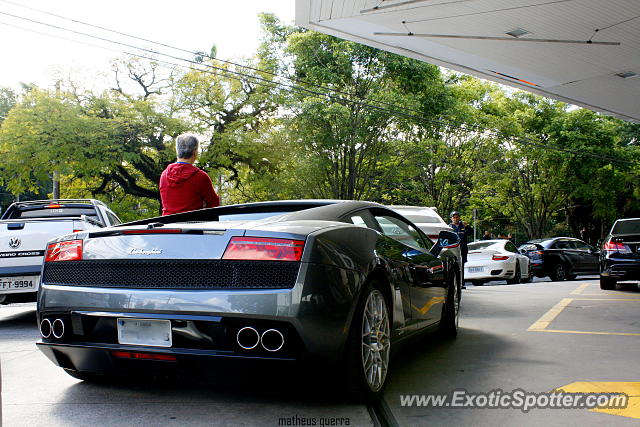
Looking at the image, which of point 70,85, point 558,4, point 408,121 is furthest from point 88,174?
point 558,4

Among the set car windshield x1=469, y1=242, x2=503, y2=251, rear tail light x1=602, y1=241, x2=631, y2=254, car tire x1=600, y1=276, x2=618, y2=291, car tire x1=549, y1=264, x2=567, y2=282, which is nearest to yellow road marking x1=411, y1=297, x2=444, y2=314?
rear tail light x1=602, y1=241, x2=631, y2=254

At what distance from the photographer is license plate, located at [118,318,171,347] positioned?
3.62m

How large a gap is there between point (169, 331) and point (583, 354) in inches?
147

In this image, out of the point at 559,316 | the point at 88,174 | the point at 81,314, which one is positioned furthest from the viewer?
the point at 88,174

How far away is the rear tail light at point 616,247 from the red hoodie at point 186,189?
10.0 m

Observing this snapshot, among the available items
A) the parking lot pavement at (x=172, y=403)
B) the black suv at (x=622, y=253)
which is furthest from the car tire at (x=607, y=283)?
the parking lot pavement at (x=172, y=403)

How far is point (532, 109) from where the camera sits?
3325cm

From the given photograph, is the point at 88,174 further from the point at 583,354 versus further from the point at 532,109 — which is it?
the point at 583,354

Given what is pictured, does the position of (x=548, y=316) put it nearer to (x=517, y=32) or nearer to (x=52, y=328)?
(x=52, y=328)

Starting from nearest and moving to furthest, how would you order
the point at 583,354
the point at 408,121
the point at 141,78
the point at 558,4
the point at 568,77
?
the point at 583,354
the point at 558,4
the point at 568,77
the point at 408,121
the point at 141,78

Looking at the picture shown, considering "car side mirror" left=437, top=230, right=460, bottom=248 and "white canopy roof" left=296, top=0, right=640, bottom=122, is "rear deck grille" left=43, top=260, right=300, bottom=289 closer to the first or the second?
"car side mirror" left=437, top=230, right=460, bottom=248

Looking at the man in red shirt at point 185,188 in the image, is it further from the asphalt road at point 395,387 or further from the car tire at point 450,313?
the car tire at point 450,313

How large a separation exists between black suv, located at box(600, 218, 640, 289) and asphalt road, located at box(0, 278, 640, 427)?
6.35 meters

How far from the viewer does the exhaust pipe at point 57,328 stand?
12.8 ft
